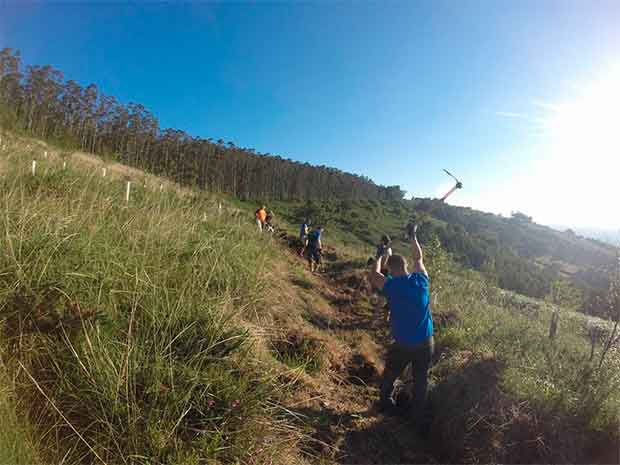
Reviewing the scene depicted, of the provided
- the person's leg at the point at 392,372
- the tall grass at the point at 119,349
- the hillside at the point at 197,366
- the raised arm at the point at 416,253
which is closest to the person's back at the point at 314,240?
the hillside at the point at 197,366

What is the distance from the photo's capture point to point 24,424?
1.43 metres

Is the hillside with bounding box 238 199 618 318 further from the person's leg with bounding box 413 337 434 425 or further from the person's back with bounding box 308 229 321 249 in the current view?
the person's back with bounding box 308 229 321 249

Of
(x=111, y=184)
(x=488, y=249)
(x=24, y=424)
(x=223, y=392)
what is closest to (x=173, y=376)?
(x=223, y=392)

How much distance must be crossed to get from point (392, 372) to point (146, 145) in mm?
53006

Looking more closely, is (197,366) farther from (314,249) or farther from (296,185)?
(296,185)

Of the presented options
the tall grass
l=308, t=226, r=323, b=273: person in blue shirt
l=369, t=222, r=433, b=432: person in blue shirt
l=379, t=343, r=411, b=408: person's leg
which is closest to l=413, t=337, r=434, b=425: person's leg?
l=369, t=222, r=433, b=432: person in blue shirt

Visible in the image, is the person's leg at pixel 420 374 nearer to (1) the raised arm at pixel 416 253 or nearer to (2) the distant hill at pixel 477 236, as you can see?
(1) the raised arm at pixel 416 253

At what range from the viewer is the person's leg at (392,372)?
3.10 m

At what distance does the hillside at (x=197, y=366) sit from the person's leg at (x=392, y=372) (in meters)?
0.17

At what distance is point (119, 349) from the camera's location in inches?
67.3

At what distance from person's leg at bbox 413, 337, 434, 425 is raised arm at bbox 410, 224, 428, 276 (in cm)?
81

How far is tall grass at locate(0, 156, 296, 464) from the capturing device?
4.91 ft

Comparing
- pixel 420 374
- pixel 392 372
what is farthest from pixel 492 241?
pixel 392 372

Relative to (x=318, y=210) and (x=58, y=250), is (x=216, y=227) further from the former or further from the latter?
(x=318, y=210)
